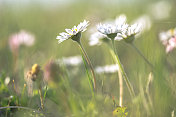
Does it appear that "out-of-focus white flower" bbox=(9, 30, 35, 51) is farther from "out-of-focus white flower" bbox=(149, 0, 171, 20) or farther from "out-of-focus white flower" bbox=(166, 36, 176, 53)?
"out-of-focus white flower" bbox=(149, 0, 171, 20)

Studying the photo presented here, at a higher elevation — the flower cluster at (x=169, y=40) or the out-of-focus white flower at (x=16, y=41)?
the out-of-focus white flower at (x=16, y=41)

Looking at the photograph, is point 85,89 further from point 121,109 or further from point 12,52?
point 12,52

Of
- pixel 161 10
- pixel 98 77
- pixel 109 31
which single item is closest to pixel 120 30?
pixel 109 31

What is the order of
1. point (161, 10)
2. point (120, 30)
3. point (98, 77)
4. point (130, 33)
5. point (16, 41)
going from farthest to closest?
point (161, 10)
point (16, 41)
point (98, 77)
point (130, 33)
point (120, 30)

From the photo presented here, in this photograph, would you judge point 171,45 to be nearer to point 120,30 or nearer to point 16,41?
point 120,30

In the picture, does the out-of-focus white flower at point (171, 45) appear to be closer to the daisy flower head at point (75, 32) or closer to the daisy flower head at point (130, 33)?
the daisy flower head at point (130, 33)

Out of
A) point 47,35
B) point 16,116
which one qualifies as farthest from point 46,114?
point 47,35

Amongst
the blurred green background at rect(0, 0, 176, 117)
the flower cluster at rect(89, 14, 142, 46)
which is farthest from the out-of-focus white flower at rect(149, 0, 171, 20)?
the flower cluster at rect(89, 14, 142, 46)

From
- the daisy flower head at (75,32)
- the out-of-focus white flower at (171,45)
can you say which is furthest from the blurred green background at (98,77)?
the daisy flower head at (75,32)
